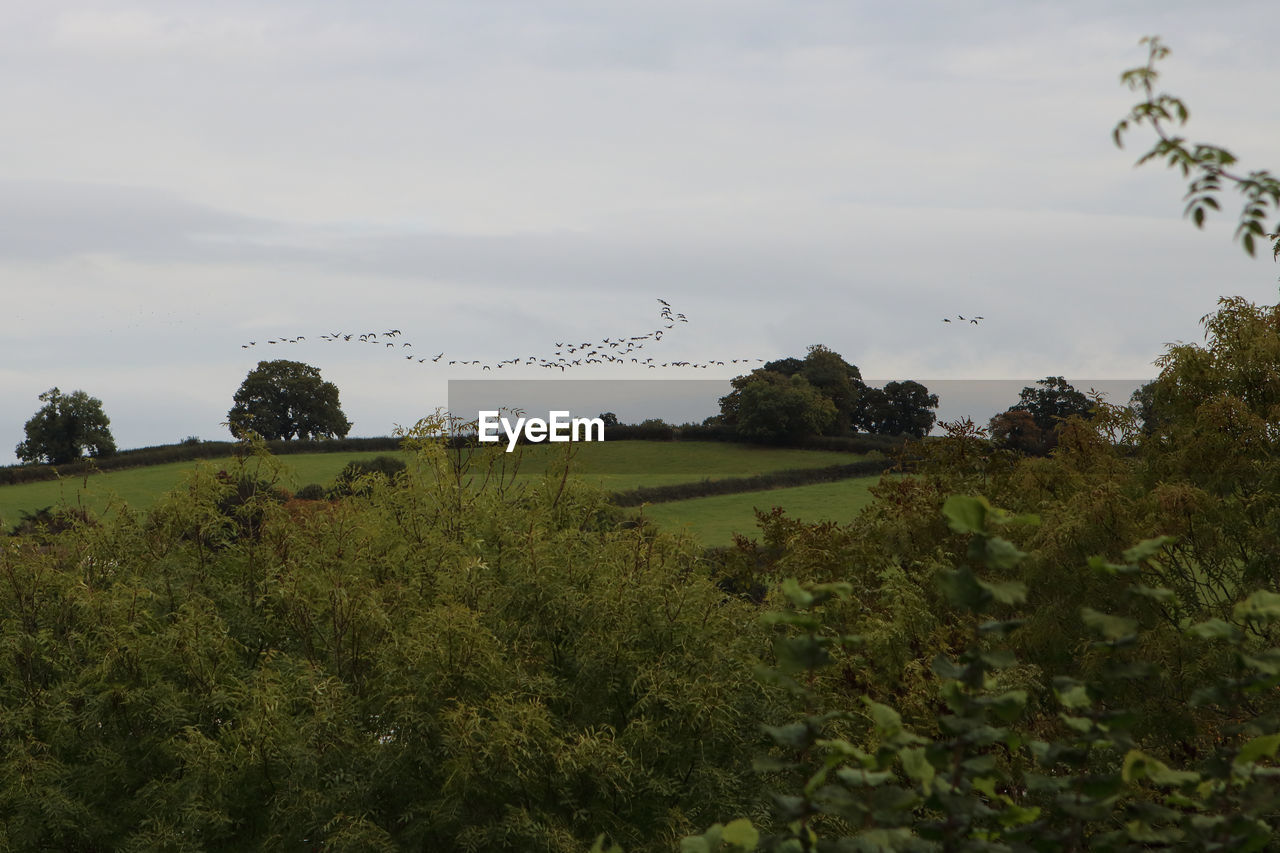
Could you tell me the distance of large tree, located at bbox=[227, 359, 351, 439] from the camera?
98.1m

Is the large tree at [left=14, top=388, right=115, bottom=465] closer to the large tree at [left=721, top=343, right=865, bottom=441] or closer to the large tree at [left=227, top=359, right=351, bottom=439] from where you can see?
the large tree at [left=227, top=359, right=351, bottom=439]

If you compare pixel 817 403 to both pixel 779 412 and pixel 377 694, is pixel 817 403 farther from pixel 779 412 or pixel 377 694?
pixel 377 694

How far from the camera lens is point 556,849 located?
42.4 feet

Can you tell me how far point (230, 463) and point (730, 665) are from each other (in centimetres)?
1137

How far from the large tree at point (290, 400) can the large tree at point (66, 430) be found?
10.5m

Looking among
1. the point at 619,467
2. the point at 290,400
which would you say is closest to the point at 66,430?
the point at 290,400

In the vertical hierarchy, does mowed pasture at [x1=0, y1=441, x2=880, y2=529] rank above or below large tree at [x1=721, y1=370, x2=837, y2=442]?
below

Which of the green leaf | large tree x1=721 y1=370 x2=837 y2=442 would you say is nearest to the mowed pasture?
large tree x1=721 y1=370 x2=837 y2=442

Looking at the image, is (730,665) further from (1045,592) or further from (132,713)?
(132,713)

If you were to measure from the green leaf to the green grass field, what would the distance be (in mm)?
48031

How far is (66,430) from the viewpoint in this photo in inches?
3725

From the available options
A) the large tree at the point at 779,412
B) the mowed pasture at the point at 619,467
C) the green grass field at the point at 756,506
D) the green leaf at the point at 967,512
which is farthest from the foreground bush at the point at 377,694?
the large tree at the point at 779,412

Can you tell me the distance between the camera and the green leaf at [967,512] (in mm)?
4488

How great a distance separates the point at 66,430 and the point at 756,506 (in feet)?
206
